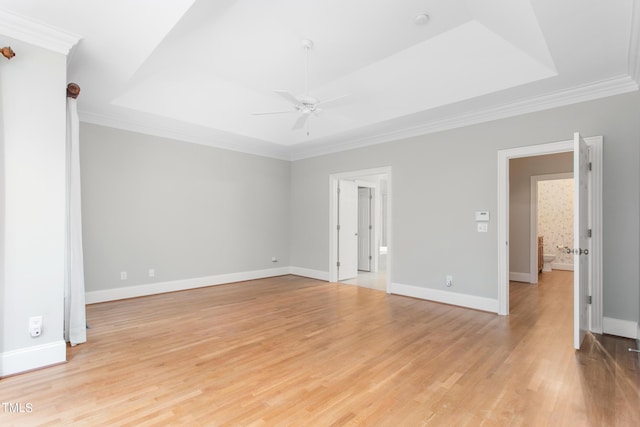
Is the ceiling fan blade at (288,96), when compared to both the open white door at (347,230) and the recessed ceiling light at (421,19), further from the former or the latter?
the open white door at (347,230)

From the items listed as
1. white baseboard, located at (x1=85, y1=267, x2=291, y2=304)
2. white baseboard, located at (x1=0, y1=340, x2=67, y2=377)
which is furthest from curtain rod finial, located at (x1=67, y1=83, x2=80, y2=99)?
white baseboard, located at (x1=85, y1=267, x2=291, y2=304)

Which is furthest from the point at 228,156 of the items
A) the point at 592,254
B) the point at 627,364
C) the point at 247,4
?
the point at 627,364

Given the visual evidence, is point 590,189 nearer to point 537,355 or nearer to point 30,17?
point 537,355

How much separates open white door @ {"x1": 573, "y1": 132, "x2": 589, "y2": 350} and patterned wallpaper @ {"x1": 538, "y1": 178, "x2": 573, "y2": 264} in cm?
570

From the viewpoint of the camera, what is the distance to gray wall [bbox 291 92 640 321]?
3326 millimetres

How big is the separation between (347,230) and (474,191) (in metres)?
2.82

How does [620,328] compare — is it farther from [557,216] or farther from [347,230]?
[557,216]

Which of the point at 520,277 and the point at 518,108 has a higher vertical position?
the point at 518,108

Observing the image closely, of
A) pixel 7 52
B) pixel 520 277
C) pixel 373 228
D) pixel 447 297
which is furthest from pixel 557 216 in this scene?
pixel 7 52

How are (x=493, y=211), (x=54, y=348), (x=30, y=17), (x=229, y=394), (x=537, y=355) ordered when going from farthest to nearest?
(x=493, y=211) → (x=537, y=355) → (x=54, y=348) → (x=30, y=17) → (x=229, y=394)

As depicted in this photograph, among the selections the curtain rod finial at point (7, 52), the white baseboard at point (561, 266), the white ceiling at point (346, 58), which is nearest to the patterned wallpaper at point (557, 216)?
the white baseboard at point (561, 266)

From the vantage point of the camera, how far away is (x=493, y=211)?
421 cm

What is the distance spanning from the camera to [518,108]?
3.98 m

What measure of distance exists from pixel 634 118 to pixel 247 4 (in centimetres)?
412
